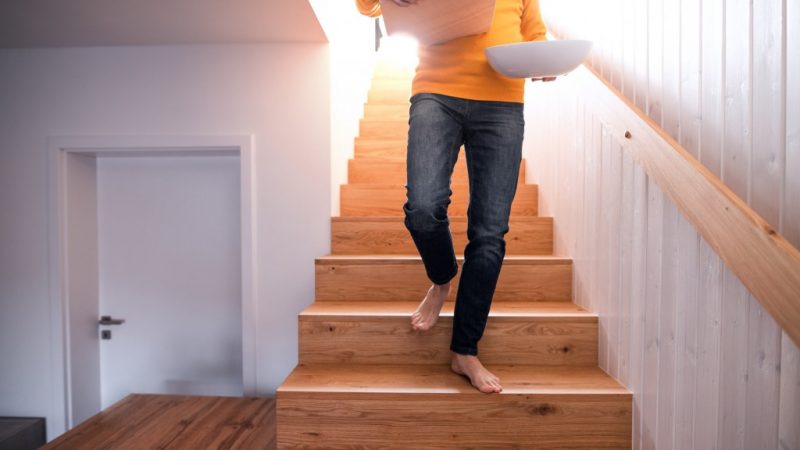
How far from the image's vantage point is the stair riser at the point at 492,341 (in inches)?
57.7

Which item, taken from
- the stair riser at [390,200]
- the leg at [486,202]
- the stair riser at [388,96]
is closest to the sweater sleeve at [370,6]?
the leg at [486,202]

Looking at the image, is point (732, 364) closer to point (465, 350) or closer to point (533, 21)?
point (465, 350)

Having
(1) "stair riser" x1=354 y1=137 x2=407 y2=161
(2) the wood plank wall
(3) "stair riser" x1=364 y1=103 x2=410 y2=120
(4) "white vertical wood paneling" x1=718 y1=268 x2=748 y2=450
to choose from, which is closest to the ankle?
(2) the wood plank wall

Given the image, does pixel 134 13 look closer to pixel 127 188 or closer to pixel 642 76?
pixel 127 188

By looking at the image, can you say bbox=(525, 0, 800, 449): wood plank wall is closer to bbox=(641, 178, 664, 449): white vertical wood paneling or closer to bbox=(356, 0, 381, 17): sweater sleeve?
bbox=(641, 178, 664, 449): white vertical wood paneling

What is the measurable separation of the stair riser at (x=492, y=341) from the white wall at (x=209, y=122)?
71cm

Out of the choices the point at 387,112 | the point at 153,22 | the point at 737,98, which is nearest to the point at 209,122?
the point at 153,22

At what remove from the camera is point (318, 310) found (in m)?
1.58

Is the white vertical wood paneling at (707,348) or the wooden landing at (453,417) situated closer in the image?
the white vertical wood paneling at (707,348)

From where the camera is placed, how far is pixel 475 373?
1.30 m

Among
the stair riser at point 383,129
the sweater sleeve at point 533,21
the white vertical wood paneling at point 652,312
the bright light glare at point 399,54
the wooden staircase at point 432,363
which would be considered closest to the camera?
the white vertical wood paneling at point 652,312

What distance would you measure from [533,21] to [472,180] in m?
0.47

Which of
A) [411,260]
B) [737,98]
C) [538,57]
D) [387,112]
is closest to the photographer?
[737,98]

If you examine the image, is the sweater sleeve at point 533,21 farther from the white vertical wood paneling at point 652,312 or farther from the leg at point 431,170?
the white vertical wood paneling at point 652,312
